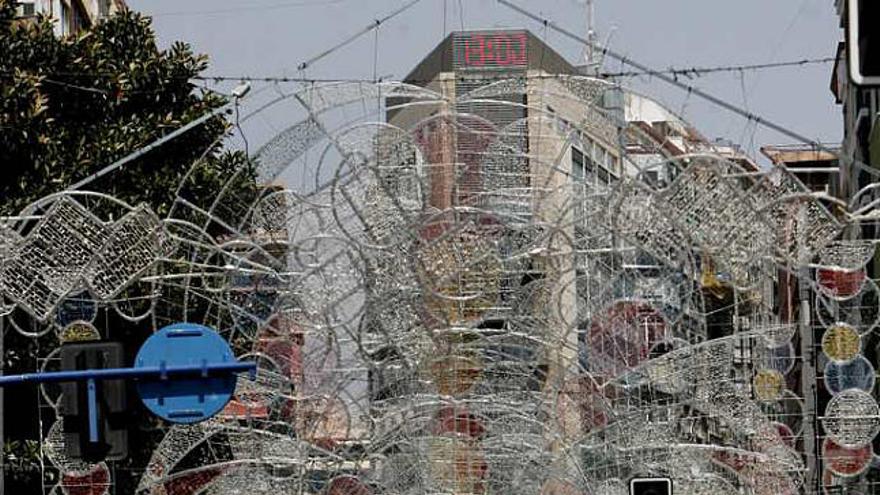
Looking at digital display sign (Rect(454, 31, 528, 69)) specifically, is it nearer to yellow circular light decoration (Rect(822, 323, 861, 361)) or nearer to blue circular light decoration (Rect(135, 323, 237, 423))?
yellow circular light decoration (Rect(822, 323, 861, 361))

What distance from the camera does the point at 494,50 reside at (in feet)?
87.4

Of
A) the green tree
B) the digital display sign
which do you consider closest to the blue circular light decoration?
the green tree

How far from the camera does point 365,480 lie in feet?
63.9

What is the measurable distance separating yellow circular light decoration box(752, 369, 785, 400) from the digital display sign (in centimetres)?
714

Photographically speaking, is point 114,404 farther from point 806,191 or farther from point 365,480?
point 365,480

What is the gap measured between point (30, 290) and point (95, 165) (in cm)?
901

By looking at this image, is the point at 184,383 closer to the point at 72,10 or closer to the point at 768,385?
the point at 768,385

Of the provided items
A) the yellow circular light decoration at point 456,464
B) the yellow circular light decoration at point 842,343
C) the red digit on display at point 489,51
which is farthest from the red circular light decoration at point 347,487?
the red digit on display at point 489,51

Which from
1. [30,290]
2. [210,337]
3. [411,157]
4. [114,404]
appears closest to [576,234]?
[411,157]

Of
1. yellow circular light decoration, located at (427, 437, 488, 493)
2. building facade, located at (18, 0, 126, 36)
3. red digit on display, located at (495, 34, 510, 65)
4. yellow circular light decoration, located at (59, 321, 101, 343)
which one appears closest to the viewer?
yellow circular light decoration, located at (59, 321, 101, 343)

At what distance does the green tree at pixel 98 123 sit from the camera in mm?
25062

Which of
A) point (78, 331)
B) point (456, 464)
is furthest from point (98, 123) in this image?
point (456, 464)

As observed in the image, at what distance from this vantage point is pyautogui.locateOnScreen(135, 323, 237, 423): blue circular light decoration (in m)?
10.3

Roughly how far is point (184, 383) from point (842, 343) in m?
8.69
